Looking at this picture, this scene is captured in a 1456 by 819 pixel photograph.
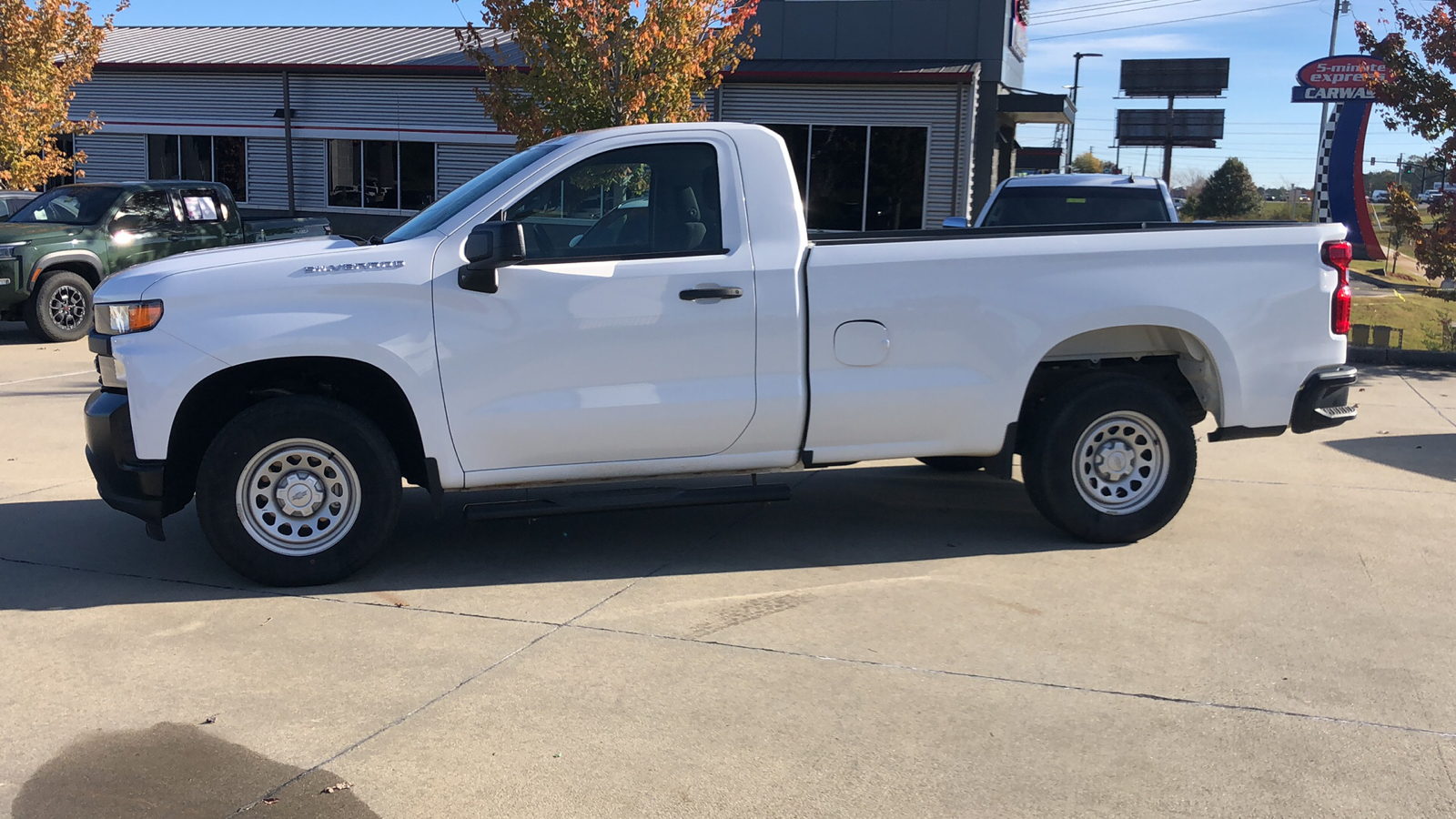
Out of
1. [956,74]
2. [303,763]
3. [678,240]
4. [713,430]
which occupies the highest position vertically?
[956,74]

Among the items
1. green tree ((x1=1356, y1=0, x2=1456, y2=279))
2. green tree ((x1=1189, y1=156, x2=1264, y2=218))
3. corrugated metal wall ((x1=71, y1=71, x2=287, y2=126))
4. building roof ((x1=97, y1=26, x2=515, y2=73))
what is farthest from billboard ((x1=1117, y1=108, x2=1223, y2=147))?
green tree ((x1=1356, y1=0, x2=1456, y2=279))

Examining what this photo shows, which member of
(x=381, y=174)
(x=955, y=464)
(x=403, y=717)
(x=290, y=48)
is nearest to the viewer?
(x=403, y=717)

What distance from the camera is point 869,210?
78.2 ft

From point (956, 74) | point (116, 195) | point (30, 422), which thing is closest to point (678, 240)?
point (30, 422)

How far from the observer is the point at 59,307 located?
555 inches

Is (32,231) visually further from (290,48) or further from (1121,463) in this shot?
(290,48)

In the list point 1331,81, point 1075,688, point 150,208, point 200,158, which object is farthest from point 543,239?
point 200,158

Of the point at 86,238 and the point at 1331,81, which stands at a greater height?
the point at 1331,81

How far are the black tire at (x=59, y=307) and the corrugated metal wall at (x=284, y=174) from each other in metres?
13.5

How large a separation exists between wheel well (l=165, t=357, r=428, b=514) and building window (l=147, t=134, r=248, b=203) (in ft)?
79.7

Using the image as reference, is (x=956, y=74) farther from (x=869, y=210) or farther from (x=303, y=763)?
(x=303, y=763)

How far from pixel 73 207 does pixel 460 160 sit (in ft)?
39.8

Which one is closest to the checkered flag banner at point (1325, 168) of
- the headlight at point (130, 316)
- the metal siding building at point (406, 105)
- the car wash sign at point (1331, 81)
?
the car wash sign at point (1331, 81)

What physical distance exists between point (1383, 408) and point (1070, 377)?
18.2 feet
